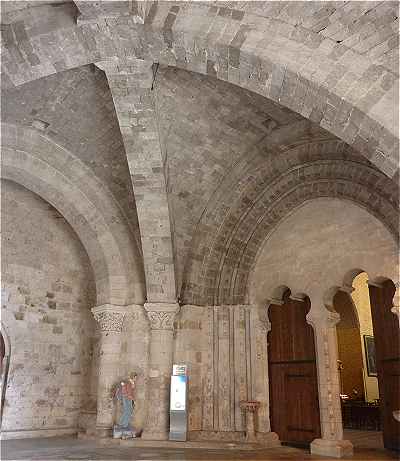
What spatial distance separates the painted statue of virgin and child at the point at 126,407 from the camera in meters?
8.06

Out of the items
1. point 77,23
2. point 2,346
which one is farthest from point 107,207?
point 77,23

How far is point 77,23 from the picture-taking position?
17.0 feet

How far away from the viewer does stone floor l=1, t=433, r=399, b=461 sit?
654 cm

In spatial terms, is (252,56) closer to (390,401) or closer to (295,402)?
(390,401)

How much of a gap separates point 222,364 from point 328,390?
211 cm

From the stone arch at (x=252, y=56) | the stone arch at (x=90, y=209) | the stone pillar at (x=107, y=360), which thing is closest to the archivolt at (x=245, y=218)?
the stone arch at (x=90, y=209)

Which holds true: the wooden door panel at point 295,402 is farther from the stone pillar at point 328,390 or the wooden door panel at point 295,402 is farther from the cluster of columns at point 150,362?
the cluster of columns at point 150,362

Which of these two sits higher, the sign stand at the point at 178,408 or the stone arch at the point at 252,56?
the stone arch at the point at 252,56

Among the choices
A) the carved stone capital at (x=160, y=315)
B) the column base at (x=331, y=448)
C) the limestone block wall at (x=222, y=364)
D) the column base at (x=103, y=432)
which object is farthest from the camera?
the carved stone capital at (x=160, y=315)

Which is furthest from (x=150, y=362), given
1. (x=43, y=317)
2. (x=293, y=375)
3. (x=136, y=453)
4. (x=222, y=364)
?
(x=293, y=375)

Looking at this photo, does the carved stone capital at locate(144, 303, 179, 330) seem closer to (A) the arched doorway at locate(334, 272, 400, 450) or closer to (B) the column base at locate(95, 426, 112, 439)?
(B) the column base at locate(95, 426, 112, 439)

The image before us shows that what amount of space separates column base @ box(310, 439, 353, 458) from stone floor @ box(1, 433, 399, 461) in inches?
6.2

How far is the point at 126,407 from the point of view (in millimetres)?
8227

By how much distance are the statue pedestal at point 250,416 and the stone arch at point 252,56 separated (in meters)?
5.23
